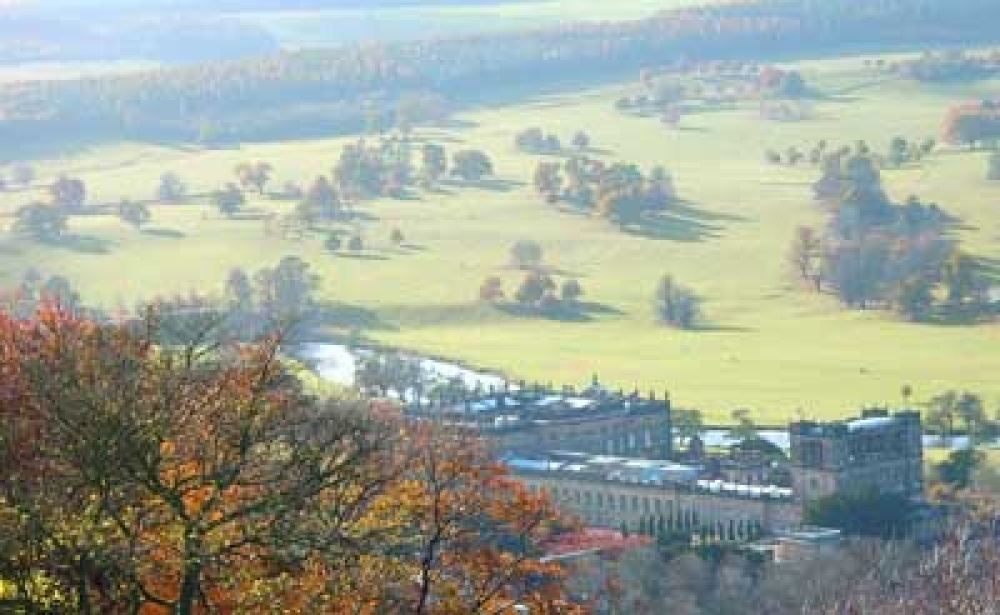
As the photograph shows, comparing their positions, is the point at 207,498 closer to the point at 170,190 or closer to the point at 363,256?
the point at 363,256

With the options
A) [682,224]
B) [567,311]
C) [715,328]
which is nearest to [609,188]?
[682,224]

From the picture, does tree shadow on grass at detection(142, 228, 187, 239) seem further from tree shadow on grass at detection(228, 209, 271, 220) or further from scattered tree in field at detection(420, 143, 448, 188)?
scattered tree in field at detection(420, 143, 448, 188)

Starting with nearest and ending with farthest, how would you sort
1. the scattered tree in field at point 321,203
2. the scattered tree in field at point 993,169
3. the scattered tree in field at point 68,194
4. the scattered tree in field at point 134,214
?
the scattered tree in field at point 134,214 → the scattered tree in field at point 993,169 → the scattered tree in field at point 321,203 → the scattered tree in field at point 68,194

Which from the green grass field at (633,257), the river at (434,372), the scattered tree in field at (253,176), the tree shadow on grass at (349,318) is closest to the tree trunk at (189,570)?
the river at (434,372)

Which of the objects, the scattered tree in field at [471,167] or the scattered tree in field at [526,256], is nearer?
the scattered tree in field at [526,256]

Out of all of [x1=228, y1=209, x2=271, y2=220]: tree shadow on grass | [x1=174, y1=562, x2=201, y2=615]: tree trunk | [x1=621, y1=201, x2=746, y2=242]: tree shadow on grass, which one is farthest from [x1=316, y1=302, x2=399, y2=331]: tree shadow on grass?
[x1=174, y1=562, x2=201, y2=615]: tree trunk

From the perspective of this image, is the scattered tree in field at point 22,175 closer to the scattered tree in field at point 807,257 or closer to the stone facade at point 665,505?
the scattered tree in field at point 807,257
